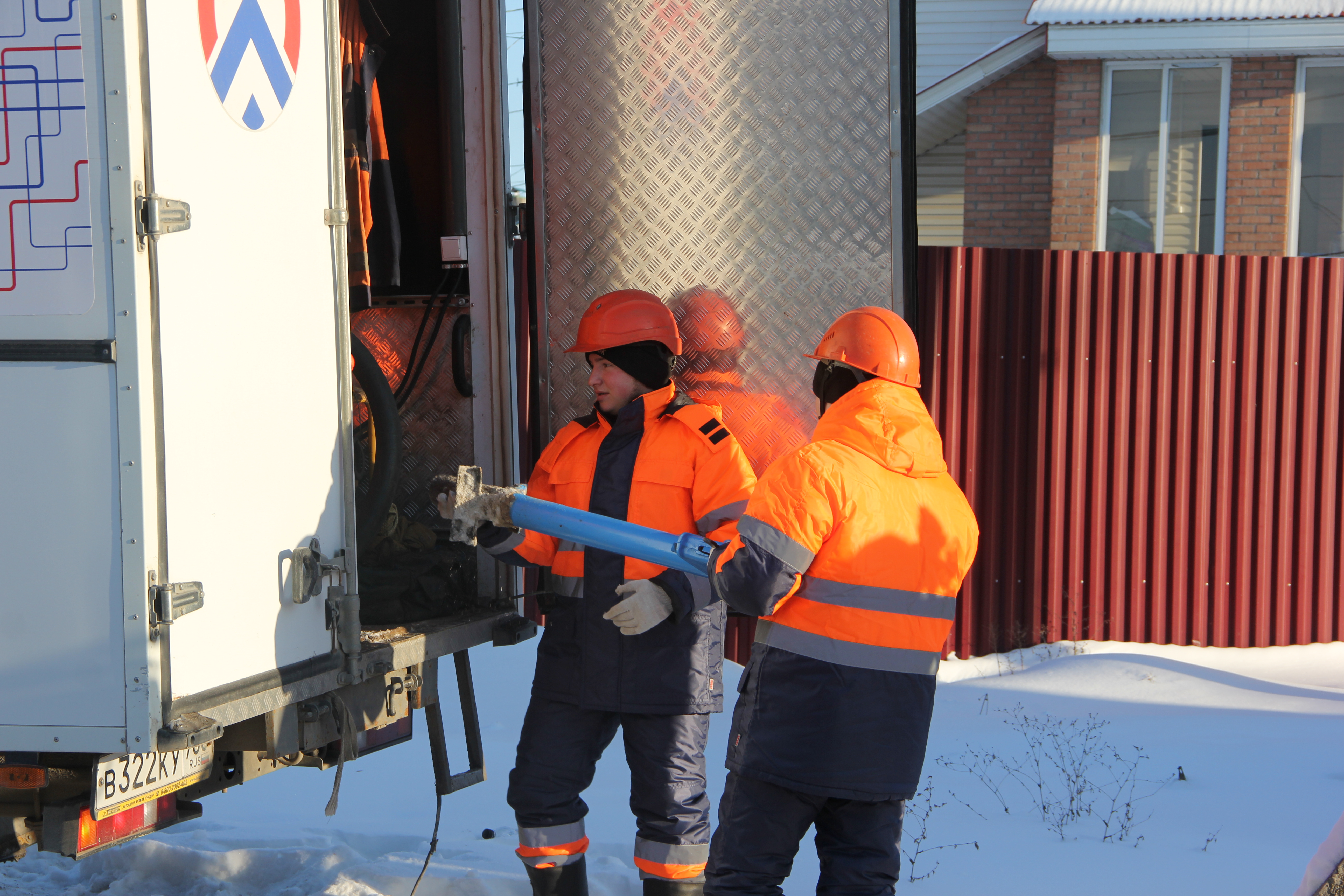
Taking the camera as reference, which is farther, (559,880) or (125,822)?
(559,880)

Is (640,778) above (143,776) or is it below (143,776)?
below

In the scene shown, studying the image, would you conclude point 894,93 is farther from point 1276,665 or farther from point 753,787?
point 1276,665

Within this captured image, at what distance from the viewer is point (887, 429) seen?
2.73 metres

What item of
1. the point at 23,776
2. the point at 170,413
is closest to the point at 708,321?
the point at 170,413

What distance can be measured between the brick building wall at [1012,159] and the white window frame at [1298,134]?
2.37m

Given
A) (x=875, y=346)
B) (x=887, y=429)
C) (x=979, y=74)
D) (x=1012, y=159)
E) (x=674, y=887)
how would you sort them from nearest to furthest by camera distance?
(x=887, y=429), (x=875, y=346), (x=674, y=887), (x=979, y=74), (x=1012, y=159)

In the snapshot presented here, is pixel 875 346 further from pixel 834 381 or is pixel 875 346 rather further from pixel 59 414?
pixel 59 414

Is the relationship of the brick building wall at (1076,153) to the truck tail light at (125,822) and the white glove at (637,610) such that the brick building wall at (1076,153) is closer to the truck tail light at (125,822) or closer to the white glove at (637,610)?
the white glove at (637,610)

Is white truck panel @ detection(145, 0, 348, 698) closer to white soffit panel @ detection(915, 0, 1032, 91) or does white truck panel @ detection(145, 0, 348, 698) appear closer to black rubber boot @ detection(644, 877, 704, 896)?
black rubber boot @ detection(644, 877, 704, 896)

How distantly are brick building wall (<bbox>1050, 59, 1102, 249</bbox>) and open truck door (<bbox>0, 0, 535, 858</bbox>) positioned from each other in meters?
10.6

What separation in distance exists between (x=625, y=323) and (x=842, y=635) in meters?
1.30

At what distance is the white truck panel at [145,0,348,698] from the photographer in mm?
2381

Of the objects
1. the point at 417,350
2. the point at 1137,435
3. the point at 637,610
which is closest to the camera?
the point at 637,610

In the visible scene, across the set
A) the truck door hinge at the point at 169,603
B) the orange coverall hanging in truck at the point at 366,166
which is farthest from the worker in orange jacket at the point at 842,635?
the orange coverall hanging in truck at the point at 366,166
